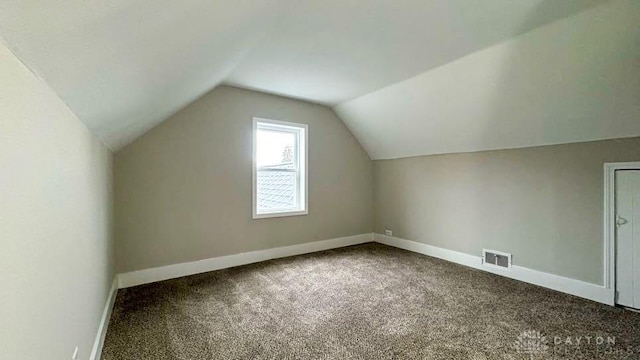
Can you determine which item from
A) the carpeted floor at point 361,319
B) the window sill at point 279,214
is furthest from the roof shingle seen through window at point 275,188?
the carpeted floor at point 361,319

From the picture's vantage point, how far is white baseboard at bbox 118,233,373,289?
3.07 metres

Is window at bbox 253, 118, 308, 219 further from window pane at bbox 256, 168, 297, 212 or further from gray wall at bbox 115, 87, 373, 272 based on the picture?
gray wall at bbox 115, 87, 373, 272

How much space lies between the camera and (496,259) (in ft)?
11.2

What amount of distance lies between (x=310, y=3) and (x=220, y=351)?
7.83 feet

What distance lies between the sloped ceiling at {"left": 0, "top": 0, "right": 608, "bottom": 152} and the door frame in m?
1.58

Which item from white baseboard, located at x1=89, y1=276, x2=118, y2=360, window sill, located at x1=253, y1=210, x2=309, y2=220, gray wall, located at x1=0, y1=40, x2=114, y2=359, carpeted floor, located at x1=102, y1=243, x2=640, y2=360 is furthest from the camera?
window sill, located at x1=253, y1=210, x2=309, y2=220

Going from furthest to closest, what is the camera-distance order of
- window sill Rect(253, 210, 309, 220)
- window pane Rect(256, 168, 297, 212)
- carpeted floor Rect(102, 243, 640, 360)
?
window pane Rect(256, 168, 297, 212) < window sill Rect(253, 210, 309, 220) < carpeted floor Rect(102, 243, 640, 360)

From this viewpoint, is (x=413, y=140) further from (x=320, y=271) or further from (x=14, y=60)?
(x=14, y=60)

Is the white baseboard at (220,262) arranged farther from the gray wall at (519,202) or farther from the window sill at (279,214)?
the gray wall at (519,202)

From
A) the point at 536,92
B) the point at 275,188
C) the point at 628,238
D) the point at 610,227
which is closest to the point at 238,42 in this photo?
the point at 275,188

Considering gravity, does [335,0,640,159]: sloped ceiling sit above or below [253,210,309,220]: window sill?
above

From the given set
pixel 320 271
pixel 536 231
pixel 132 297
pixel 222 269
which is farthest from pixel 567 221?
pixel 132 297

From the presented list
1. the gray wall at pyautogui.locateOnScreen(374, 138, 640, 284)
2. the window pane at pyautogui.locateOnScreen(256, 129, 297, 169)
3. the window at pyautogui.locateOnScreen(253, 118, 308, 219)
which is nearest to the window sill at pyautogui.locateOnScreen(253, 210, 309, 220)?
the window at pyautogui.locateOnScreen(253, 118, 308, 219)

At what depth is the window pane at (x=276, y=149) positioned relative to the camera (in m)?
4.04
